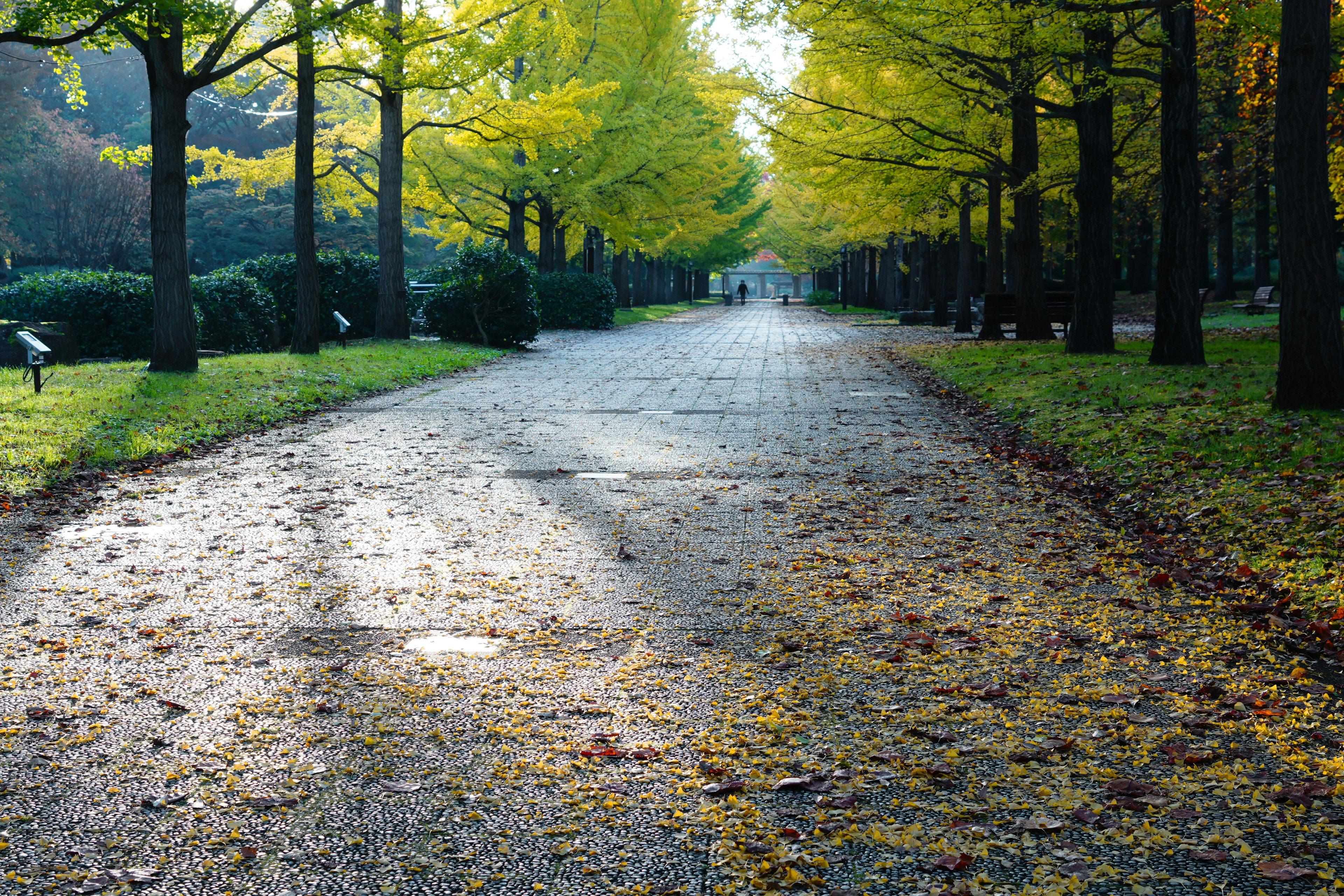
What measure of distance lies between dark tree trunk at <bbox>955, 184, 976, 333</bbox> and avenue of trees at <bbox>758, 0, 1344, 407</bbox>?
72 mm

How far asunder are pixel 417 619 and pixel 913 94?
15890mm

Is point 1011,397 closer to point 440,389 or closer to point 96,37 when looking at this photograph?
point 440,389

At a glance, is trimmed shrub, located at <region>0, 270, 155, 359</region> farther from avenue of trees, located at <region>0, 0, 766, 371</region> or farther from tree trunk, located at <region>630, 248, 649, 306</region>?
tree trunk, located at <region>630, 248, 649, 306</region>

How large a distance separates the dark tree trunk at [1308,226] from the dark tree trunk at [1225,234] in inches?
1089

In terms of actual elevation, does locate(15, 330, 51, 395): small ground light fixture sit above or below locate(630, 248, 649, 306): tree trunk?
below

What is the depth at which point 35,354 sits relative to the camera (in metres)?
12.0

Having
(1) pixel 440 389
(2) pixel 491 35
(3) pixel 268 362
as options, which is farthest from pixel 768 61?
(3) pixel 268 362

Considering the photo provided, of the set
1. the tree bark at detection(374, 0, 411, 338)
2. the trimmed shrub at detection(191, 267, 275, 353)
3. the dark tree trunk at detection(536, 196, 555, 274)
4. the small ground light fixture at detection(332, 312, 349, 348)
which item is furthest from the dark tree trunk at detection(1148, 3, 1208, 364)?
the dark tree trunk at detection(536, 196, 555, 274)

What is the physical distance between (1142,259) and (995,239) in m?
24.2

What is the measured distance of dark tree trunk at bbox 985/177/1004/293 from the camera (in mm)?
21516

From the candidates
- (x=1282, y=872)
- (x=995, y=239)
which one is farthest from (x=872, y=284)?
(x=1282, y=872)

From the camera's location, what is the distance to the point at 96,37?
14.0 metres

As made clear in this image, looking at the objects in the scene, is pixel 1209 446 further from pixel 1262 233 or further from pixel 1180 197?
pixel 1262 233

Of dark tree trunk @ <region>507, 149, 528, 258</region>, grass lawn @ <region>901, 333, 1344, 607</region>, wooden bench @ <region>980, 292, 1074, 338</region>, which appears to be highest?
dark tree trunk @ <region>507, 149, 528, 258</region>
